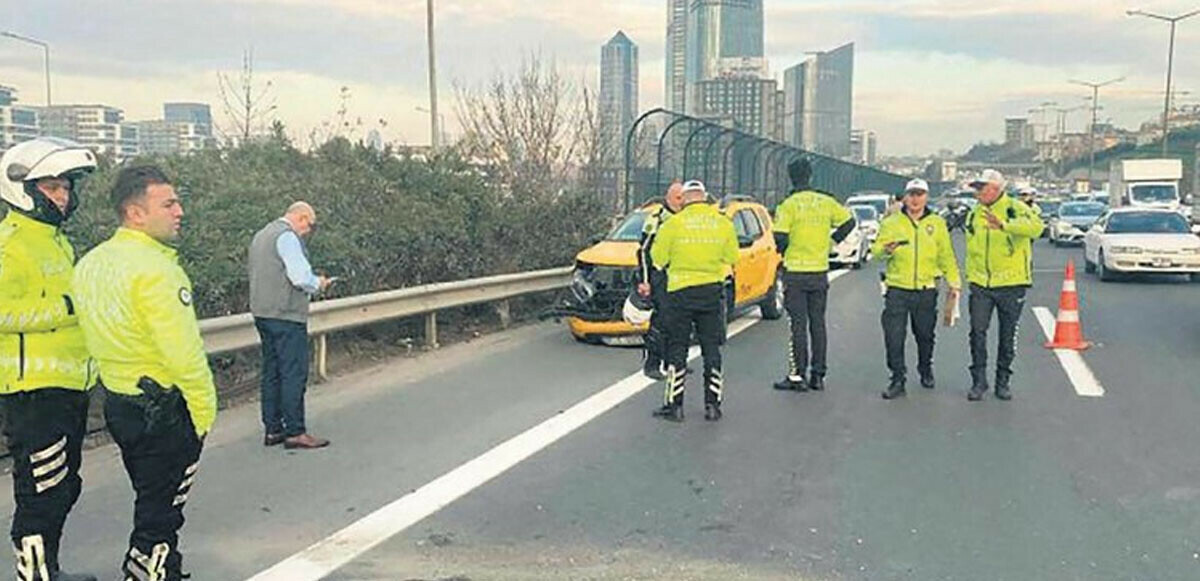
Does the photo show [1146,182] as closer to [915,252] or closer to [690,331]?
[915,252]

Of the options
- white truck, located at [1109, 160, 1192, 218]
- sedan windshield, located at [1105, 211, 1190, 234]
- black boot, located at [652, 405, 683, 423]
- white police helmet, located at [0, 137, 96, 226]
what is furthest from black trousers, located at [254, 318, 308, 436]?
white truck, located at [1109, 160, 1192, 218]

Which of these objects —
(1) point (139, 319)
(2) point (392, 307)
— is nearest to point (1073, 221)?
(2) point (392, 307)

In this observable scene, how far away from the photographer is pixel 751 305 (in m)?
13.6

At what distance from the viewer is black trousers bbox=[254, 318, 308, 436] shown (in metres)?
7.26

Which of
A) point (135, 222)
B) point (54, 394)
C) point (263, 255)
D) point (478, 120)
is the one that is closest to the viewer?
point (135, 222)

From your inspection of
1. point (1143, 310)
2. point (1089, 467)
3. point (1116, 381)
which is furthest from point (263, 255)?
point (1143, 310)

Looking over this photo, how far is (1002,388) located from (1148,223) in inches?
555

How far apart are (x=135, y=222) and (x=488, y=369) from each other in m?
6.38

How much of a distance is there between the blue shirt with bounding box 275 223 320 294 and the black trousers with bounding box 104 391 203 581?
301 cm

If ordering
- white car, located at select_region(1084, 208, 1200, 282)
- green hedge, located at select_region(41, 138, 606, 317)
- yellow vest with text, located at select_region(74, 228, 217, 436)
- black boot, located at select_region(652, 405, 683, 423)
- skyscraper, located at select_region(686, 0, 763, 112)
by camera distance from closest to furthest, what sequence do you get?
yellow vest with text, located at select_region(74, 228, 217, 436) < black boot, located at select_region(652, 405, 683, 423) < green hedge, located at select_region(41, 138, 606, 317) < white car, located at select_region(1084, 208, 1200, 282) < skyscraper, located at select_region(686, 0, 763, 112)

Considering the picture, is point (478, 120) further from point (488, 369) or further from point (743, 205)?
point (488, 369)

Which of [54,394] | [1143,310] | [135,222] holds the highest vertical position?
[135,222]

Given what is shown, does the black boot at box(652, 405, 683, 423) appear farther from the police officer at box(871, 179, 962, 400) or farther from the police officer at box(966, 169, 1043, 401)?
the police officer at box(966, 169, 1043, 401)

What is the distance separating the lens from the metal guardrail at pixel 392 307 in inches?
331
